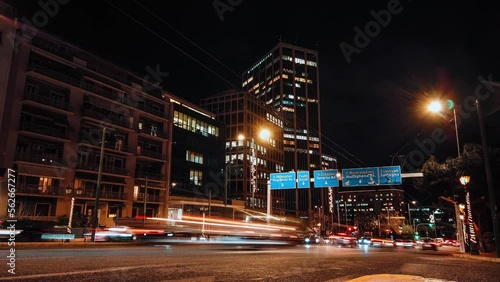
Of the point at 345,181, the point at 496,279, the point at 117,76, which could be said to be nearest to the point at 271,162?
the point at 117,76

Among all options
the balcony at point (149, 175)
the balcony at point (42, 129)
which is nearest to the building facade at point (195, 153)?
the balcony at point (149, 175)

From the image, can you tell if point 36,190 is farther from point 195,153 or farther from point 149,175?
point 195,153

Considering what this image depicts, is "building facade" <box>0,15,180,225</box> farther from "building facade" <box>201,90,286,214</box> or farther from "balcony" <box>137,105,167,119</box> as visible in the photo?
"building facade" <box>201,90,286,214</box>

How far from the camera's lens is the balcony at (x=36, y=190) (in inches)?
1423

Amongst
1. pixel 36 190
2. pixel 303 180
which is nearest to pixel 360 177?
pixel 303 180

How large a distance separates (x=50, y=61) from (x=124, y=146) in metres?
13.8

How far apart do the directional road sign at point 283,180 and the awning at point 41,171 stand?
78.5ft

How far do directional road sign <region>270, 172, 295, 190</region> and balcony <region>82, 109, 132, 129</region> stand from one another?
21787mm

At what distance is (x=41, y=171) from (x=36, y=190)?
224 centimetres

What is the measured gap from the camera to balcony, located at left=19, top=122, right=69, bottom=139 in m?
37.1

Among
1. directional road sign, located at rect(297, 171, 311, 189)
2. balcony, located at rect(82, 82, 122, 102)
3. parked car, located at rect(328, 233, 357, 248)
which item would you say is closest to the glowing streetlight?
directional road sign, located at rect(297, 171, 311, 189)

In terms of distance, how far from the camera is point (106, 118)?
1777 inches

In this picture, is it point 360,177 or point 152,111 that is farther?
point 152,111

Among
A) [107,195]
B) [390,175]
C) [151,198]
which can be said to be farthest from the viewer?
[151,198]
